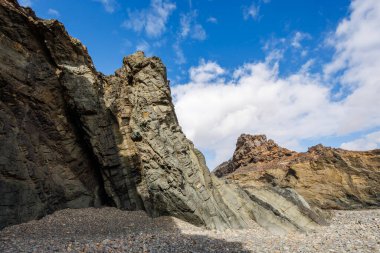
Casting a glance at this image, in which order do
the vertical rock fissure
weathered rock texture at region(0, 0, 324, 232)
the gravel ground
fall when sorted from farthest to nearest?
the vertical rock fissure → weathered rock texture at region(0, 0, 324, 232) → the gravel ground

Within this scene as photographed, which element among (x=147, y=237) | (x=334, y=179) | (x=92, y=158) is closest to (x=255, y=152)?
(x=334, y=179)

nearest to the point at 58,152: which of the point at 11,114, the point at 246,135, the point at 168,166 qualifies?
the point at 11,114

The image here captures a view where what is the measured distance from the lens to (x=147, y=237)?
59.3ft

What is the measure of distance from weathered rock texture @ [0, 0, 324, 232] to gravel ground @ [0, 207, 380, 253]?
68.2 inches

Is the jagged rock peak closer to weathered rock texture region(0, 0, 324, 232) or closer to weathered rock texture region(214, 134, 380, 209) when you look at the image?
weathered rock texture region(214, 134, 380, 209)

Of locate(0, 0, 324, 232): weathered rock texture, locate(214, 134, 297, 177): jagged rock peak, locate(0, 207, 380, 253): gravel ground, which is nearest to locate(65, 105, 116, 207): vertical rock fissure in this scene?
locate(0, 0, 324, 232): weathered rock texture

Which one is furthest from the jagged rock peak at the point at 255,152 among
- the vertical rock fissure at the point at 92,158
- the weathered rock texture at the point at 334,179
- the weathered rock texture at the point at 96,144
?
the vertical rock fissure at the point at 92,158

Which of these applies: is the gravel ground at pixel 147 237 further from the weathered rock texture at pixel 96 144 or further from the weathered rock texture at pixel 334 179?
the weathered rock texture at pixel 334 179

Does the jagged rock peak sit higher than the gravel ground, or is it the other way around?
the jagged rock peak

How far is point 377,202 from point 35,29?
4537 centimetres

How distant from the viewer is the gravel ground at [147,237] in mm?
15508

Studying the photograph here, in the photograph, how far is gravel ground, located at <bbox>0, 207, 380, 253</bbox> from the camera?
15508 mm

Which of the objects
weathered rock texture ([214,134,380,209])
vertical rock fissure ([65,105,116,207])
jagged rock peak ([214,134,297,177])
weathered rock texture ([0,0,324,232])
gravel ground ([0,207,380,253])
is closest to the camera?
gravel ground ([0,207,380,253])

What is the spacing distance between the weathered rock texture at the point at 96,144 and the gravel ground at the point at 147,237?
173cm
